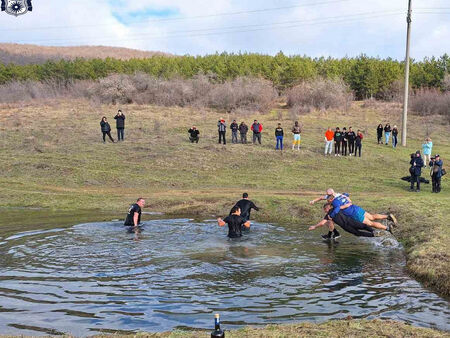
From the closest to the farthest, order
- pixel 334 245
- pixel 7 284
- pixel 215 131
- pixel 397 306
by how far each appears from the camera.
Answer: pixel 397 306 < pixel 7 284 < pixel 334 245 < pixel 215 131

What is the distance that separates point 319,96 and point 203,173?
1319 inches

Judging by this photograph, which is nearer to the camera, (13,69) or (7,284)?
(7,284)

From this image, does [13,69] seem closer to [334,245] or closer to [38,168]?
[38,168]

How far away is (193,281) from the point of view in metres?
13.2

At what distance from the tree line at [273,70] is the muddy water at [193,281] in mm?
55064

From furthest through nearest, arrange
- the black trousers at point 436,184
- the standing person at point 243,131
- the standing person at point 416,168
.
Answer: the standing person at point 243,131 < the standing person at point 416,168 < the black trousers at point 436,184

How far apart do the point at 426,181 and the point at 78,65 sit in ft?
205

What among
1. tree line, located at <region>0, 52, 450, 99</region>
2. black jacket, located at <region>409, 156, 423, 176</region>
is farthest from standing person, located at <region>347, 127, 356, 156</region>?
tree line, located at <region>0, 52, 450, 99</region>

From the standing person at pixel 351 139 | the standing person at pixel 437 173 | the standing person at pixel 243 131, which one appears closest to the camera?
the standing person at pixel 437 173

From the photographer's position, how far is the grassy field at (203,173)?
22.0m

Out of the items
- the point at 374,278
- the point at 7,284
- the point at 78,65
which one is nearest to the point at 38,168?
the point at 7,284

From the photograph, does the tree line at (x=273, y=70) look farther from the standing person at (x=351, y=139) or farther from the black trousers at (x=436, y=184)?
the black trousers at (x=436, y=184)

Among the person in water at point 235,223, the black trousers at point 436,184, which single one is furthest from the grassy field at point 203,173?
the person in water at point 235,223

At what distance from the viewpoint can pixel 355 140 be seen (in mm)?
37875
